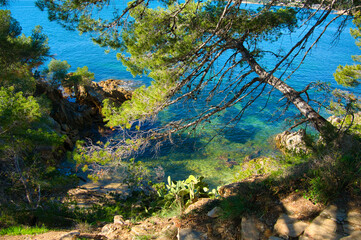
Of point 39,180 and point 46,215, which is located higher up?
point 39,180

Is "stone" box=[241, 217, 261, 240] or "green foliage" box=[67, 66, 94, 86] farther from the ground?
"green foliage" box=[67, 66, 94, 86]

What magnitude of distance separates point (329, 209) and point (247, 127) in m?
14.0

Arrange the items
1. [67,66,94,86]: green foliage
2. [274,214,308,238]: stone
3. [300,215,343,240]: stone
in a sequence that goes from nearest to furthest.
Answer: [300,215,343,240]: stone → [274,214,308,238]: stone → [67,66,94,86]: green foliage

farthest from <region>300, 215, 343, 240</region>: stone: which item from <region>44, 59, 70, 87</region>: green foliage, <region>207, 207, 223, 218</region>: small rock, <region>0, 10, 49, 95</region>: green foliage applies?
<region>44, 59, 70, 87</region>: green foliage

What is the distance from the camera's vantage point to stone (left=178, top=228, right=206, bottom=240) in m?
3.92

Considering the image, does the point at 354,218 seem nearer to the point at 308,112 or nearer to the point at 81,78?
the point at 308,112

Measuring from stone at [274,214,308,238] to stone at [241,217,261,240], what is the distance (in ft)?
0.99

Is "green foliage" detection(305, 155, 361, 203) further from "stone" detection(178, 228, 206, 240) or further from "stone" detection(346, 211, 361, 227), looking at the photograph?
"stone" detection(178, 228, 206, 240)

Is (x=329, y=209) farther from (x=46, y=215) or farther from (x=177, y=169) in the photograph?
(x=177, y=169)

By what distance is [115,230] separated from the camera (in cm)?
504

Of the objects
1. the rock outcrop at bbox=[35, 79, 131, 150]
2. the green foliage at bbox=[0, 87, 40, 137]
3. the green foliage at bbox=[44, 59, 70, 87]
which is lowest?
the green foliage at bbox=[0, 87, 40, 137]

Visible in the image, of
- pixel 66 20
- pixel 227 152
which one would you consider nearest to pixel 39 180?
pixel 66 20

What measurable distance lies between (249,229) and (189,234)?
0.99 meters

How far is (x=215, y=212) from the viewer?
14.3 ft
